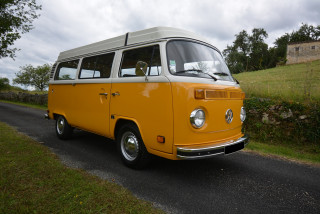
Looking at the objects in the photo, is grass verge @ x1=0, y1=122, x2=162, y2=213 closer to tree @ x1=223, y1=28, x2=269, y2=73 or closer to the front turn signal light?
the front turn signal light

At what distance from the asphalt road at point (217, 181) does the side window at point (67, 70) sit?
1.87 metres

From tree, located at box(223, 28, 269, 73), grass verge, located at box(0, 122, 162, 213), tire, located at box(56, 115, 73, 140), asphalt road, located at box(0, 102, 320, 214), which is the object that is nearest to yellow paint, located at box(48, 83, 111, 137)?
tire, located at box(56, 115, 73, 140)

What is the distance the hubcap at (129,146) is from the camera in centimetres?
342

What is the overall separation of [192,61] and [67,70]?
3.71 m

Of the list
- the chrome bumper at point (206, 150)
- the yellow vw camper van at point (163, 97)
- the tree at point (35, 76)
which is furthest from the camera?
the tree at point (35, 76)

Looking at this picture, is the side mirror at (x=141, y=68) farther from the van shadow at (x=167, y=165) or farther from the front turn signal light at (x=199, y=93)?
the van shadow at (x=167, y=165)

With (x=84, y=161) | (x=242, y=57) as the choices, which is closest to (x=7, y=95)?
(x=84, y=161)

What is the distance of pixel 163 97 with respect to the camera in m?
2.83

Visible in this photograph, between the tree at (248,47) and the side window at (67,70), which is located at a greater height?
the tree at (248,47)

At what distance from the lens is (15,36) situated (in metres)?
17.2

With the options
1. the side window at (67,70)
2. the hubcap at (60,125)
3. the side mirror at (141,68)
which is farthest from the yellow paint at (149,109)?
the hubcap at (60,125)

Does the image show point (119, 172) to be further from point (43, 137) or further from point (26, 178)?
point (43, 137)

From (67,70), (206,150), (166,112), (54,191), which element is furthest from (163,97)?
(67,70)

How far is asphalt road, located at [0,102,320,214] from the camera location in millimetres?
2475
